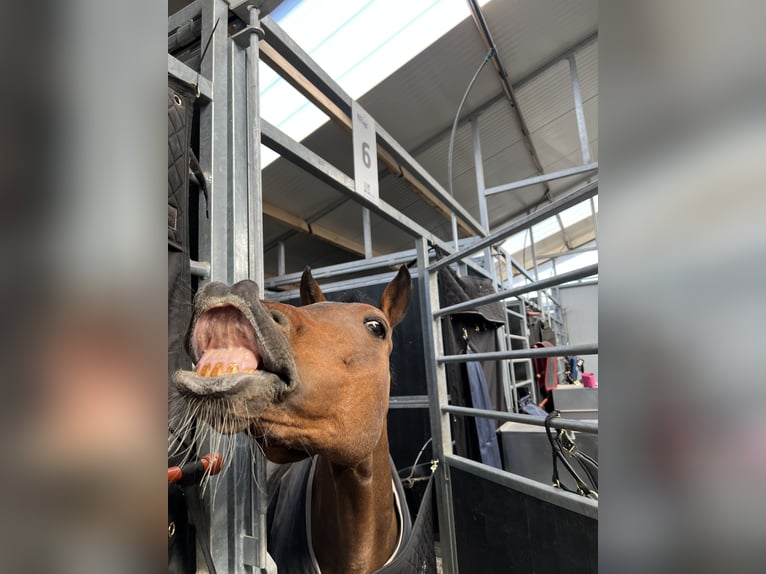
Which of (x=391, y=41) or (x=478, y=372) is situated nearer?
(x=478, y=372)

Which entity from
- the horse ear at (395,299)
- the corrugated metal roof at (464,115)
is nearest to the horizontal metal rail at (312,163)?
the horse ear at (395,299)

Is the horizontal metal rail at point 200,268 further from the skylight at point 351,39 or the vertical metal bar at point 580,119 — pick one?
the vertical metal bar at point 580,119

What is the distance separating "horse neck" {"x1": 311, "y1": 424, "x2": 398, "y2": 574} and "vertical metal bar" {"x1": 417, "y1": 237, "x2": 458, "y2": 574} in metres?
0.55

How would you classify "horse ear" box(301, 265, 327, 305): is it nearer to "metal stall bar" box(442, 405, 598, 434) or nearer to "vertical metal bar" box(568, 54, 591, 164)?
"metal stall bar" box(442, 405, 598, 434)

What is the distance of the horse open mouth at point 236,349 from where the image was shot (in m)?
0.59

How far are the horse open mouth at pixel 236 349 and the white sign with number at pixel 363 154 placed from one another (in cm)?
75

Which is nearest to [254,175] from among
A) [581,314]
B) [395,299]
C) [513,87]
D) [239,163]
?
[239,163]

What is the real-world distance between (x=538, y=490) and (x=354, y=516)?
57 cm

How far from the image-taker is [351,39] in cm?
295

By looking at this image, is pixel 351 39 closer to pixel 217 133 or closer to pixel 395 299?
pixel 395 299
